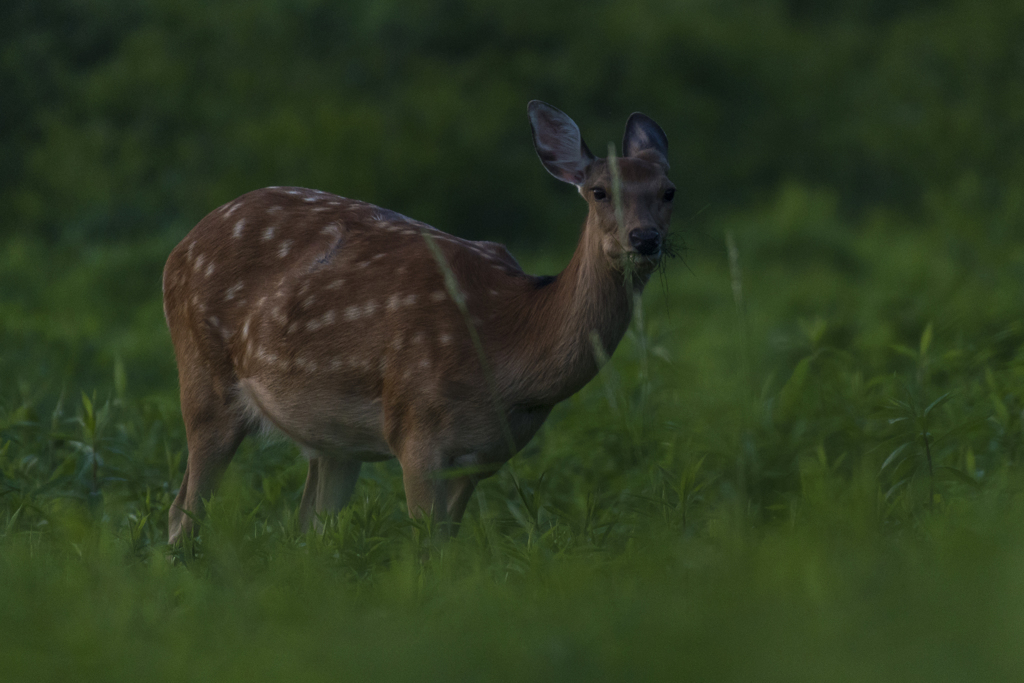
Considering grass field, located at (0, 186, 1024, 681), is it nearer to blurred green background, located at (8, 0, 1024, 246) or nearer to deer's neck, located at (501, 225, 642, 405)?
deer's neck, located at (501, 225, 642, 405)

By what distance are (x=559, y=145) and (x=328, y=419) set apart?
132 centimetres

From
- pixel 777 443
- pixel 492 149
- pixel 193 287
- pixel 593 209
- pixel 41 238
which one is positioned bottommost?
pixel 41 238

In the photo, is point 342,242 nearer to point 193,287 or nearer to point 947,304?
point 193,287

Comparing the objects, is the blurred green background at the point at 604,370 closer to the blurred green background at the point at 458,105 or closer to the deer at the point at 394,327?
the blurred green background at the point at 458,105

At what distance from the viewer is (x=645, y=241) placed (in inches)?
177

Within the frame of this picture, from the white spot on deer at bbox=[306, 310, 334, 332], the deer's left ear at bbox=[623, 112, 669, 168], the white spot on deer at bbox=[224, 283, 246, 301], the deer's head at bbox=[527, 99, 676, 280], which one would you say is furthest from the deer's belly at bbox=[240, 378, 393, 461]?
the deer's left ear at bbox=[623, 112, 669, 168]

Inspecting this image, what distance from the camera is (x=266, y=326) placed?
5324 mm


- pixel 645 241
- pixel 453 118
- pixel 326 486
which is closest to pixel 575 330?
pixel 645 241

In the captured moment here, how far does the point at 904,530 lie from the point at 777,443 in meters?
1.88

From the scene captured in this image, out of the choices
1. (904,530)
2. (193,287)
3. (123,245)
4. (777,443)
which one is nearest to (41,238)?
(123,245)

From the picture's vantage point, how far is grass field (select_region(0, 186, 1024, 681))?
2711 millimetres

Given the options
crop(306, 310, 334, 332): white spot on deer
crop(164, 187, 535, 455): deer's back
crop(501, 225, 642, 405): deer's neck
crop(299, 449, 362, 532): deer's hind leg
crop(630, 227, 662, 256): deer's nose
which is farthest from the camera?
crop(299, 449, 362, 532): deer's hind leg

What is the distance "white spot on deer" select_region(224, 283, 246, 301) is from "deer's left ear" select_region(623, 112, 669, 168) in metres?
1.60

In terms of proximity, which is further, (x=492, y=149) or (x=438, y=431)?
(x=492, y=149)
